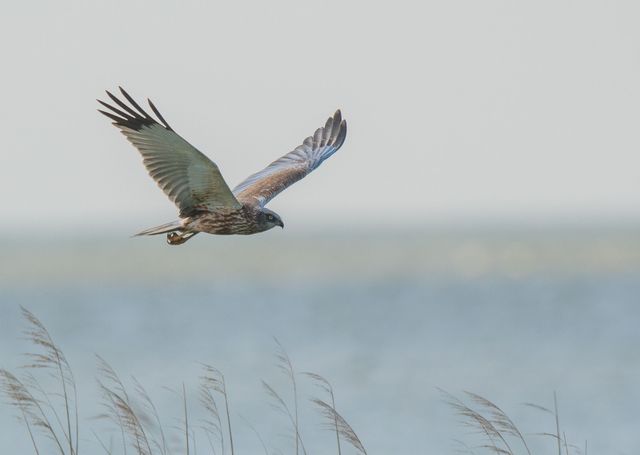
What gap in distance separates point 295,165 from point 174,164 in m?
2.55

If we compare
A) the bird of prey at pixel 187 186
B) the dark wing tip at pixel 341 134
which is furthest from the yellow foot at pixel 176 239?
the dark wing tip at pixel 341 134

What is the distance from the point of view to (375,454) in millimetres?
15047

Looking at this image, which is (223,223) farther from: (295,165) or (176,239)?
(295,165)

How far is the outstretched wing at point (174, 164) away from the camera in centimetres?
925

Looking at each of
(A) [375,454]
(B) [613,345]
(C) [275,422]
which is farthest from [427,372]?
(A) [375,454]

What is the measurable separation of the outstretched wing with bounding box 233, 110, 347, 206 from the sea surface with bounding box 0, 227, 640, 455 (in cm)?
197

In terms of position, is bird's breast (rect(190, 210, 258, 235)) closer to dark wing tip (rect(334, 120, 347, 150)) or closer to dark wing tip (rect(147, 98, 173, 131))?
dark wing tip (rect(147, 98, 173, 131))

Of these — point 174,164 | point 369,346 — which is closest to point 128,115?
point 174,164

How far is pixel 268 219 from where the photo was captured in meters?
10.2

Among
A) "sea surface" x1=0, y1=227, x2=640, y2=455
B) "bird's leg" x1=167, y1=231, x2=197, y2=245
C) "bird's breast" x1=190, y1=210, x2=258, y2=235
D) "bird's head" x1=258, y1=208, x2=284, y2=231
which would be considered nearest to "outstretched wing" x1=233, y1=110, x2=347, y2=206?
"bird's head" x1=258, y1=208, x2=284, y2=231

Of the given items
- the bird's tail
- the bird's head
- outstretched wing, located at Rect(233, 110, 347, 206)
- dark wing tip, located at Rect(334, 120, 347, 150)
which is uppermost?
dark wing tip, located at Rect(334, 120, 347, 150)

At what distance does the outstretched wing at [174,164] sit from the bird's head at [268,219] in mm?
343

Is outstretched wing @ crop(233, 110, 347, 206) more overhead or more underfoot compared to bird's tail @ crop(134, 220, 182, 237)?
more overhead

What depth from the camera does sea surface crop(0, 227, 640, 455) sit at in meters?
16.9
